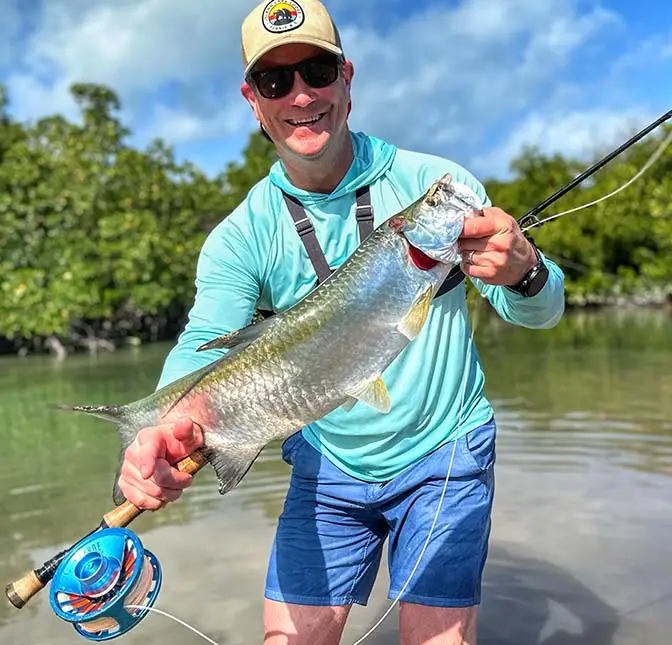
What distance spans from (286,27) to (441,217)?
3.80ft

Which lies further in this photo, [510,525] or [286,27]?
[510,525]

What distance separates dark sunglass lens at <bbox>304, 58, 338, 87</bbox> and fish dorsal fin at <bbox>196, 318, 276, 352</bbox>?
1046 mm

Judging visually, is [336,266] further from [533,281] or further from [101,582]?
[101,582]

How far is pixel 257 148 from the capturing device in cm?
5444

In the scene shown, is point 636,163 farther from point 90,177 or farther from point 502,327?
point 90,177

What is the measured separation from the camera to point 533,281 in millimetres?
2793

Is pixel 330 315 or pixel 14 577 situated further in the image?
pixel 14 577

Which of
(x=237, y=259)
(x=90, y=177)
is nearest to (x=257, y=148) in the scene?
(x=90, y=177)

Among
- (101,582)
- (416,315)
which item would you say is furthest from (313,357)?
(101,582)

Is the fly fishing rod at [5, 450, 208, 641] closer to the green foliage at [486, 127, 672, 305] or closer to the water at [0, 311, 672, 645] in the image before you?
the water at [0, 311, 672, 645]

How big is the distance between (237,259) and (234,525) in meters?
4.57

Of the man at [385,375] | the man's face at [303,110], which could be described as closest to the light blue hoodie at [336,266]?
the man at [385,375]

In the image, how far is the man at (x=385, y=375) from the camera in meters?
3.13

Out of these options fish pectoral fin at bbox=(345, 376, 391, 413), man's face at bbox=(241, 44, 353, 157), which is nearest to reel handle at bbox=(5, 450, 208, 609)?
fish pectoral fin at bbox=(345, 376, 391, 413)
